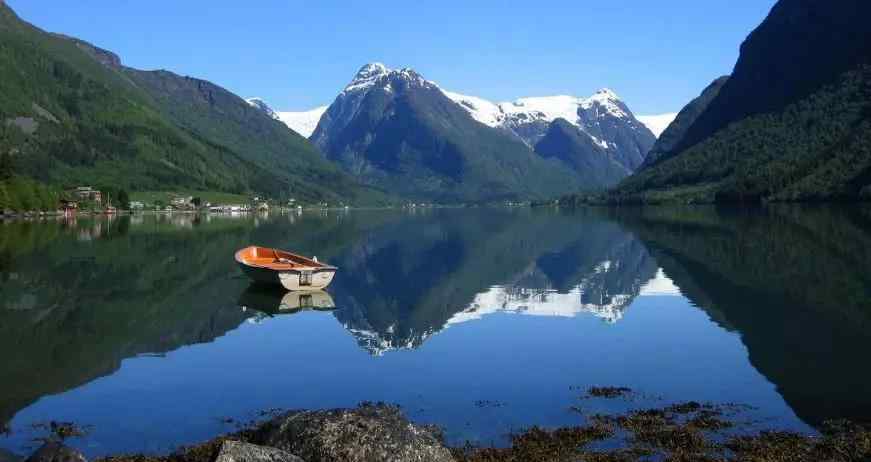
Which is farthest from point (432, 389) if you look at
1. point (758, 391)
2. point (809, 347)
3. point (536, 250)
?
point (536, 250)

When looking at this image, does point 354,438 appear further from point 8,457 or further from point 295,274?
point 295,274

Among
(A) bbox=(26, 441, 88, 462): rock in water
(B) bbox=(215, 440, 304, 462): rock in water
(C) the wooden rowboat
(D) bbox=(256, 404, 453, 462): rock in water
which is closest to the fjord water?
(C) the wooden rowboat

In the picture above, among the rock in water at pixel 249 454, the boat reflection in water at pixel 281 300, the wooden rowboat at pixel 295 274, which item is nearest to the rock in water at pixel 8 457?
the rock in water at pixel 249 454

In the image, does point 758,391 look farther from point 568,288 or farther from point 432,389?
point 568,288

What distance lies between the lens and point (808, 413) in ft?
77.8

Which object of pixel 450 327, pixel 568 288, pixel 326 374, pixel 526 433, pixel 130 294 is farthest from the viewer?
pixel 568 288

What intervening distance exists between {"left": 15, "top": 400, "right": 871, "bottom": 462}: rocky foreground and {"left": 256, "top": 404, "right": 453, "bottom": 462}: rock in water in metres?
0.02

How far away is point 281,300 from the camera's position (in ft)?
177

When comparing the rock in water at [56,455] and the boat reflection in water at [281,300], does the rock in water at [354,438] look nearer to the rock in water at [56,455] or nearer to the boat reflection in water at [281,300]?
the rock in water at [56,455]

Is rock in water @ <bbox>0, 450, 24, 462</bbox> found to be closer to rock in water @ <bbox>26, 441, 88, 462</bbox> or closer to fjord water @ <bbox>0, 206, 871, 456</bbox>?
fjord water @ <bbox>0, 206, 871, 456</bbox>

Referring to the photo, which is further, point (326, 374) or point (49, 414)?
point (326, 374)

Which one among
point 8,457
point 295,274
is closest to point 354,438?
point 8,457

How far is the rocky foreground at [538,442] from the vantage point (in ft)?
54.4

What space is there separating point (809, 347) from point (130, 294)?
143ft
